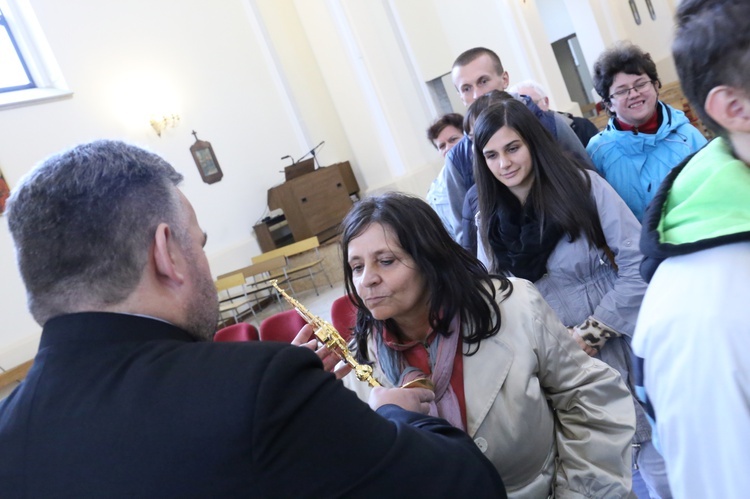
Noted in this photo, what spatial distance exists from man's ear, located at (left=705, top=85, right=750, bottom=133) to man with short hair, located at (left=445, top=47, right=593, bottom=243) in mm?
2078

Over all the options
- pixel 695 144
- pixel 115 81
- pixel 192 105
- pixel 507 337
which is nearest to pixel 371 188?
pixel 192 105

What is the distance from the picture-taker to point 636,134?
3.13 meters

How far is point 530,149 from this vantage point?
264 centimetres

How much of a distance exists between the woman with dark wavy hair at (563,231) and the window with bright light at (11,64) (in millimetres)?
8516

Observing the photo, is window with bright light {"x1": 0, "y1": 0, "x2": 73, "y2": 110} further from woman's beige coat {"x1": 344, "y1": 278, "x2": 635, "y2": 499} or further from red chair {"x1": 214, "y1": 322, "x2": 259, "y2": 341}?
woman's beige coat {"x1": 344, "y1": 278, "x2": 635, "y2": 499}

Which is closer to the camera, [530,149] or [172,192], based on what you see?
[172,192]

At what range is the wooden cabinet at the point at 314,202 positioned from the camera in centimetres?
1051

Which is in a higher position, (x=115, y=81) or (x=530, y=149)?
(x=115, y=81)

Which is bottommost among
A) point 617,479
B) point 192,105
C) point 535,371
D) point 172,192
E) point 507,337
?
point 617,479

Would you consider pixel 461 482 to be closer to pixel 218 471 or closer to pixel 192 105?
pixel 218 471

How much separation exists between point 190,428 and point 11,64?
32.3 ft

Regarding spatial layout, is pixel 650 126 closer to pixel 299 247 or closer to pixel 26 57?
pixel 299 247

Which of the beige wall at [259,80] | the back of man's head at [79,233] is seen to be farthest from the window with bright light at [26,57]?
the back of man's head at [79,233]

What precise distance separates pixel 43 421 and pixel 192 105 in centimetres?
1042
